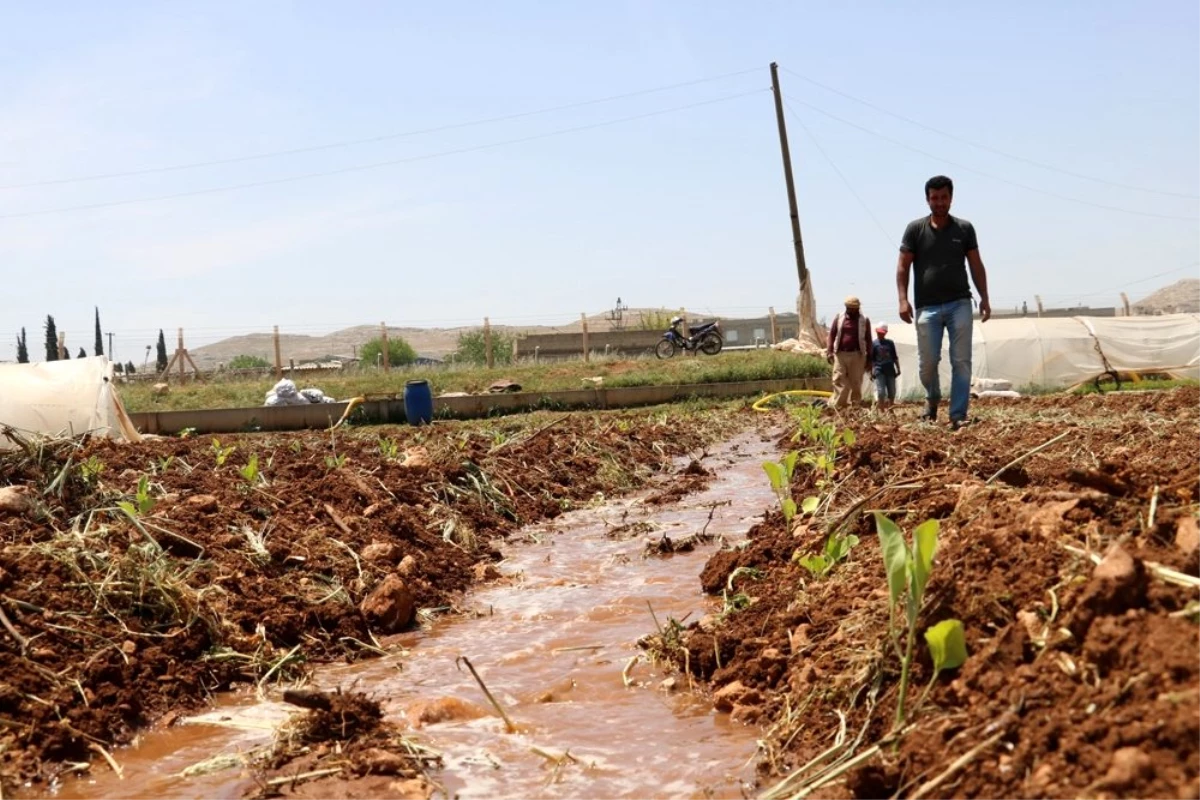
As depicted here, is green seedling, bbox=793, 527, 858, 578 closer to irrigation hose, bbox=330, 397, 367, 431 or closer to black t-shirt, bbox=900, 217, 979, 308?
black t-shirt, bbox=900, 217, 979, 308

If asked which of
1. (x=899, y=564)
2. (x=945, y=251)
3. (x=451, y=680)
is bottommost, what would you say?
(x=451, y=680)

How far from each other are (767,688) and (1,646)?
2573 millimetres

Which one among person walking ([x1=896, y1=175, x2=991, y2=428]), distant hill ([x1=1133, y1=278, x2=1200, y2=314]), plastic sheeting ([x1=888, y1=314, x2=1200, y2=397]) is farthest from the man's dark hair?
distant hill ([x1=1133, y1=278, x2=1200, y2=314])

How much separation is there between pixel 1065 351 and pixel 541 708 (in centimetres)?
2001

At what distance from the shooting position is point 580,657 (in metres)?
4.36

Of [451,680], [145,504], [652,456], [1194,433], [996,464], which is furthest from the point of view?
[652,456]

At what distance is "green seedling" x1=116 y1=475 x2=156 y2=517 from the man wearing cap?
1041 centimetres

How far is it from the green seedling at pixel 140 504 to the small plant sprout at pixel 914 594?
11.9 ft

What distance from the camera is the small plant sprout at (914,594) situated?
2459mm

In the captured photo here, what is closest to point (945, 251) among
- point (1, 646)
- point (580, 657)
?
point (580, 657)

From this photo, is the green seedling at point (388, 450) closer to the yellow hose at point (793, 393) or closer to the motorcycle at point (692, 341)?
the yellow hose at point (793, 393)

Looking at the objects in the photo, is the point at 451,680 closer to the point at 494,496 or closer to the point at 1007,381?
the point at 494,496

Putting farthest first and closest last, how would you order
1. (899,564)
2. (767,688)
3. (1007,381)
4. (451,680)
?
(1007,381) → (451,680) → (767,688) → (899,564)

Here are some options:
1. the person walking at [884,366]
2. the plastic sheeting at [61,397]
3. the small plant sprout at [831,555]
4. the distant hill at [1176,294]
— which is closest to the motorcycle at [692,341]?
the person walking at [884,366]
